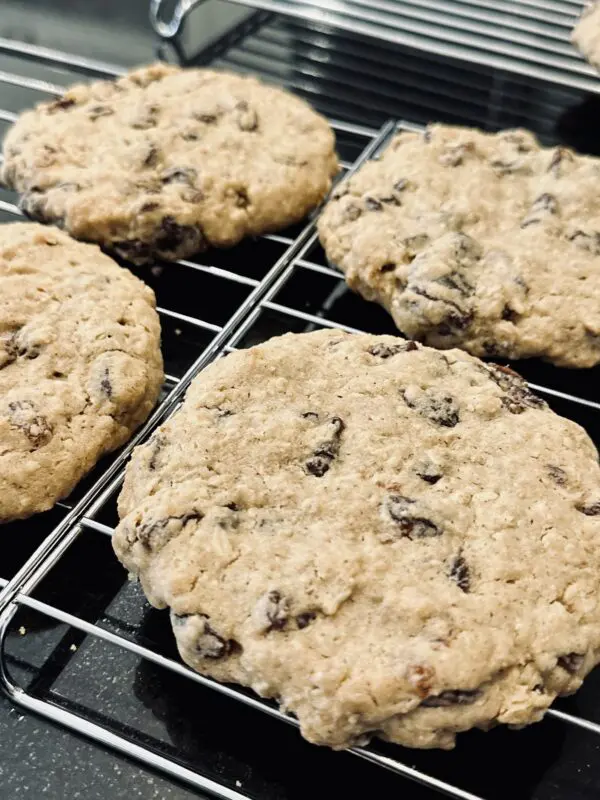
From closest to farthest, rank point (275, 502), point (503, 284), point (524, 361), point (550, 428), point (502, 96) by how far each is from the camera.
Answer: point (275, 502) → point (550, 428) → point (503, 284) → point (524, 361) → point (502, 96)

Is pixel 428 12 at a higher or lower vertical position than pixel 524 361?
higher

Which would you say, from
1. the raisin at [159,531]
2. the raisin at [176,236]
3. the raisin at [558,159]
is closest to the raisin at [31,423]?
the raisin at [159,531]

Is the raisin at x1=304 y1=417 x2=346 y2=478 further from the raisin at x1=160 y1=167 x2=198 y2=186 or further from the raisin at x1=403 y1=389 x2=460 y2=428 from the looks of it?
the raisin at x1=160 y1=167 x2=198 y2=186

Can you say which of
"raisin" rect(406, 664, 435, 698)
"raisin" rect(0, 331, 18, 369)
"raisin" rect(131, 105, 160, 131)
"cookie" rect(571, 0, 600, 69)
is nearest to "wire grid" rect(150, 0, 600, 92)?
"cookie" rect(571, 0, 600, 69)

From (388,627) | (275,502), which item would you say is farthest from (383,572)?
(275,502)

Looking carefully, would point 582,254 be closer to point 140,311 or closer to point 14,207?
point 140,311

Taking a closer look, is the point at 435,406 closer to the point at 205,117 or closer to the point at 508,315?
the point at 508,315
